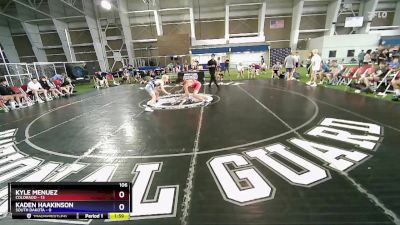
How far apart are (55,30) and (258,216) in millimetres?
35295

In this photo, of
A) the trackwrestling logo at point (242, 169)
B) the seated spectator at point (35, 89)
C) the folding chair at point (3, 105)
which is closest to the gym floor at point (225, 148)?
the trackwrestling logo at point (242, 169)

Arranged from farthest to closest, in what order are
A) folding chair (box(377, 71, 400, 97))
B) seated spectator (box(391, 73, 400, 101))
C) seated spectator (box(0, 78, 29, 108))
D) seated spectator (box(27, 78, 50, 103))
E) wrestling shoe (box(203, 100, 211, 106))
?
seated spectator (box(27, 78, 50, 103)), seated spectator (box(0, 78, 29, 108)), wrestling shoe (box(203, 100, 211, 106)), folding chair (box(377, 71, 400, 97)), seated spectator (box(391, 73, 400, 101))

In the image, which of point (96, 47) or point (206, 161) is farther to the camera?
point (96, 47)

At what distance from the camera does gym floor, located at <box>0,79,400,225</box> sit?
2604 mm

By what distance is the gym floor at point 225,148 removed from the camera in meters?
2.60

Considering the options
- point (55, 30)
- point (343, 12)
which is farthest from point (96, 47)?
point (343, 12)

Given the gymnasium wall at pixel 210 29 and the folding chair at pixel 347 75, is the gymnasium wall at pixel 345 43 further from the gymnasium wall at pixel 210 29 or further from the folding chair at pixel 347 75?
the folding chair at pixel 347 75

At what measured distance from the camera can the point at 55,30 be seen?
29.1m

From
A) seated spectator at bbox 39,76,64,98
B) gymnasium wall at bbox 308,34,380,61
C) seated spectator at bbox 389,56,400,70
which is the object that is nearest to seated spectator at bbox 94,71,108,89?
seated spectator at bbox 39,76,64,98

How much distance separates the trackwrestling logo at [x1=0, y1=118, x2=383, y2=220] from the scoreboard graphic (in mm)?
1114

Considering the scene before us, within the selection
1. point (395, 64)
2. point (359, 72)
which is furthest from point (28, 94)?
point (395, 64)

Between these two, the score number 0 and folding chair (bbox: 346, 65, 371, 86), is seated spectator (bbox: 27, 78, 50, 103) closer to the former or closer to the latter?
the score number 0

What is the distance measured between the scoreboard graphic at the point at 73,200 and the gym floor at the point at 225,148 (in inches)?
42.0

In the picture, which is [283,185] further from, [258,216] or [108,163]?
[108,163]
